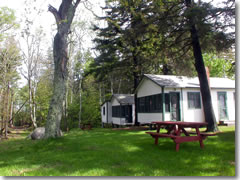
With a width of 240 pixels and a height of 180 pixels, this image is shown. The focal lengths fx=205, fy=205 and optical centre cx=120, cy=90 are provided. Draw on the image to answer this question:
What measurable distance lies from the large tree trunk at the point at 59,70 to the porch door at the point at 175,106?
26.2 feet

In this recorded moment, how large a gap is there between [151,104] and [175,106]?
1.91 m

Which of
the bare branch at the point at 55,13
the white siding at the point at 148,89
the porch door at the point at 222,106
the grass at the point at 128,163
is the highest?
the bare branch at the point at 55,13

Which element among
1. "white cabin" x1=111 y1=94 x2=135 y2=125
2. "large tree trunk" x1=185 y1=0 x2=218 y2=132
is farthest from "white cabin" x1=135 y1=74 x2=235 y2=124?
"white cabin" x1=111 y1=94 x2=135 y2=125

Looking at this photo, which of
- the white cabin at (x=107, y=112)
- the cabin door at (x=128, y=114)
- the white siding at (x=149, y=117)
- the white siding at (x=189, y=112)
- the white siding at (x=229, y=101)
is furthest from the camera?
the white cabin at (x=107, y=112)

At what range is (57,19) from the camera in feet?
27.3

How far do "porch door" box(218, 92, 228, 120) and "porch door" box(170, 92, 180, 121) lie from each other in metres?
3.55

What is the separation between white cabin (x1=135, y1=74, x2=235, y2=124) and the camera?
13662 millimetres

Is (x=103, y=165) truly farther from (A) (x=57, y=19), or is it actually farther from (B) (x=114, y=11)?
(B) (x=114, y=11)

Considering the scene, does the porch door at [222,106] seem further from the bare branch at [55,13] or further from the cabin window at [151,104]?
the bare branch at [55,13]

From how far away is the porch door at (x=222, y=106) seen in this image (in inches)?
591

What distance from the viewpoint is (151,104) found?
15156 millimetres

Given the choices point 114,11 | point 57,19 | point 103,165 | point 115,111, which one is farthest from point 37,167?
point 115,111

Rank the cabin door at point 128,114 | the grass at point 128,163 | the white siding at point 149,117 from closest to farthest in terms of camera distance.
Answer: the grass at point 128,163
the white siding at point 149,117
the cabin door at point 128,114

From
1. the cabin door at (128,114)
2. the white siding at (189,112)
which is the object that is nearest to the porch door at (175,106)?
the white siding at (189,112)
